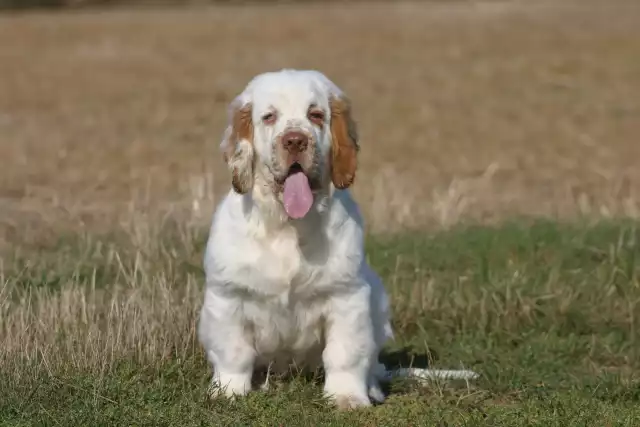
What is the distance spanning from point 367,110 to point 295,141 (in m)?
14.4

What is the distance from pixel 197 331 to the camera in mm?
6801

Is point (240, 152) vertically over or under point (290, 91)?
under

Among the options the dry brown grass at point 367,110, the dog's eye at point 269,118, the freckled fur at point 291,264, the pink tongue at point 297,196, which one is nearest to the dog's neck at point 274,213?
the freckled fur at point 291,264

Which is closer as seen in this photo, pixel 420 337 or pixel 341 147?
pixel 341 147

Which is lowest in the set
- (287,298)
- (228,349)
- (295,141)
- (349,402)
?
(349,402)

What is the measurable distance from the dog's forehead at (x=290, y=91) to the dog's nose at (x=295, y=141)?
19 cm

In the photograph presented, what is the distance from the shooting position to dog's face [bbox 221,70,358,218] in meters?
5.63

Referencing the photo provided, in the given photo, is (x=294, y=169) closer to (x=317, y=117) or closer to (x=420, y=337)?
(x=317, y=117)

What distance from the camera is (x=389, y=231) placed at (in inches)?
389

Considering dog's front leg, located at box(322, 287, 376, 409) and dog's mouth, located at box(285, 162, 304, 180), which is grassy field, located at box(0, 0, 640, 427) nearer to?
dog's front leg, located at box(322, 287, 376, 409)

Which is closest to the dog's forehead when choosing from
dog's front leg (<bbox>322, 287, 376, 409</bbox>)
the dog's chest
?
the dog's chest

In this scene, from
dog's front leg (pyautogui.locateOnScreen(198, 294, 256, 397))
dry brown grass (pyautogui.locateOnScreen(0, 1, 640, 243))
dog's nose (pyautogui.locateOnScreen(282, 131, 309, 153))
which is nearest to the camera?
dog's nose (pyautogui.locateOnScreen(282, 131, 309, 153))

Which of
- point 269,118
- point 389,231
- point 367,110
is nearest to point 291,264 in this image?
point 269,118

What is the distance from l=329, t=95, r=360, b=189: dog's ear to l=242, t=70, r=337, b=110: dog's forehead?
79 millimetres
